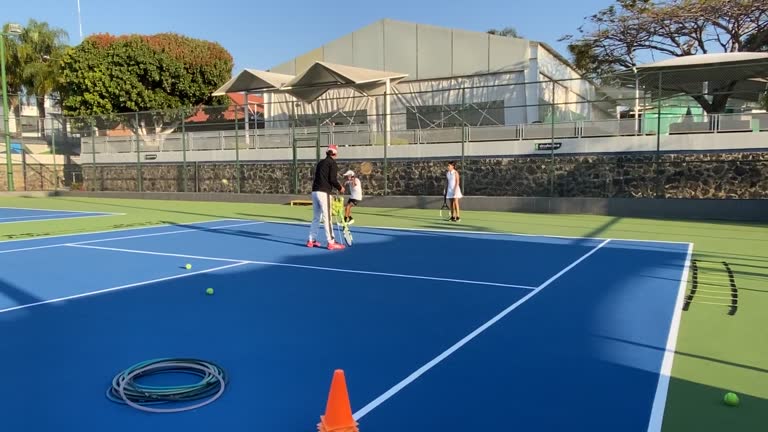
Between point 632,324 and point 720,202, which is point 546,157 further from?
point 632,324

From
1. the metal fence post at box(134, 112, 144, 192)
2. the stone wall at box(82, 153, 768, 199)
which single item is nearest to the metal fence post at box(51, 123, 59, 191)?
the metal fence post at box(134, 112, 144, 192)

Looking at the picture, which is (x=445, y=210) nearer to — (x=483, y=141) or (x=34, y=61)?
(x=483, y=141)

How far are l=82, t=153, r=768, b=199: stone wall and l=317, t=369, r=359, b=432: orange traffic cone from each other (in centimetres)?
1762

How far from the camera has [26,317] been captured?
6.11m

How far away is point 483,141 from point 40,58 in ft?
137

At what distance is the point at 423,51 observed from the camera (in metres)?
31.3

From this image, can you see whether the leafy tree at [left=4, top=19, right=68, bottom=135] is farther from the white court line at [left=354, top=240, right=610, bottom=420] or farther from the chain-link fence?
the white court line at [left=354, top=240, right=610, bottom=420]

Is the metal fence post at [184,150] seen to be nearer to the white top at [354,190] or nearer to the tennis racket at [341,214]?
the white top at [354,190]

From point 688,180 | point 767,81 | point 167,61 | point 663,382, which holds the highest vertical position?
point 167,61

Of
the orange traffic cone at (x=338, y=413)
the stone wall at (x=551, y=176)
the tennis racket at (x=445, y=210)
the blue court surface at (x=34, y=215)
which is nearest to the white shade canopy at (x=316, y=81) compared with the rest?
the stone wall at (x=551, y=176)

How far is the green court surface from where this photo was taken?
4.00 meters

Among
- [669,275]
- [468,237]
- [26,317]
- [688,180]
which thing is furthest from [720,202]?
[26,317]

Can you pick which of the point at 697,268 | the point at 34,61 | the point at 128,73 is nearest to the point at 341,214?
the point at 697,268

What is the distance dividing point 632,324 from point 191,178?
84.5 ft
